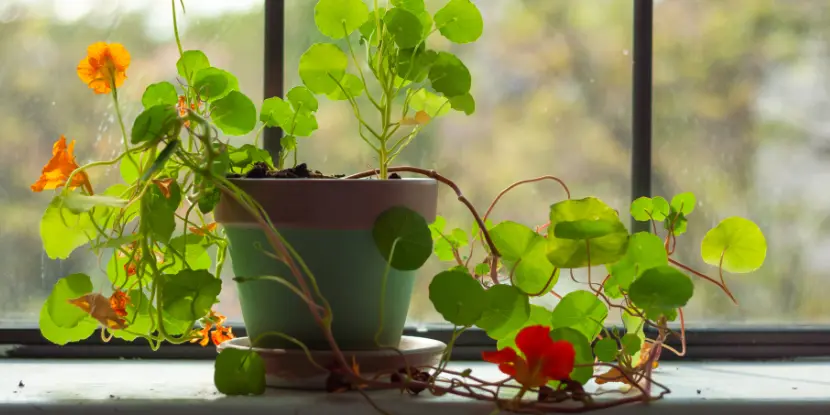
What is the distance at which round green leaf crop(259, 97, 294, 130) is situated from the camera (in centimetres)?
105

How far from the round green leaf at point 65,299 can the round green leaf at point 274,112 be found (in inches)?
11.9

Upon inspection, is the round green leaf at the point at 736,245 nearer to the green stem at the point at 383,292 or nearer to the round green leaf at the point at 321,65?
the green stem at the point at 383,292

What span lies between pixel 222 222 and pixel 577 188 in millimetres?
663

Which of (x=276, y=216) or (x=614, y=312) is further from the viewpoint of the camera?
(x=614, y=312)

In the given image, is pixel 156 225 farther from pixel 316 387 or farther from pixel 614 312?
pixel 614 312

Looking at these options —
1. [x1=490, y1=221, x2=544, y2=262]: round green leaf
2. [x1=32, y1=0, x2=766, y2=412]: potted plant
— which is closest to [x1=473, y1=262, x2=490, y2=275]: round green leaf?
[x1=32, y1=0, x2=766, y2=412]: potted plant

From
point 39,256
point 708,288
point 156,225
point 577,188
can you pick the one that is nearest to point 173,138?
point 156,225

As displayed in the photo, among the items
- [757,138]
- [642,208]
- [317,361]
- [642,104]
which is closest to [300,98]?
[317,361]

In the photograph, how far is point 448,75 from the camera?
3.08 feet

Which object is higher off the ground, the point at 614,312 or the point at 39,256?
the point at 39,256

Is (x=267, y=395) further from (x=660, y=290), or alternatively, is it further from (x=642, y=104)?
(x=642, y=104)

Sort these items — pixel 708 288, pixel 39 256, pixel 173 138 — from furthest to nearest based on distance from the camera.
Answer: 1. pixel 708 288
2. pixel 39 256
3. pixel 173 138

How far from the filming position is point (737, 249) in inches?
37.8

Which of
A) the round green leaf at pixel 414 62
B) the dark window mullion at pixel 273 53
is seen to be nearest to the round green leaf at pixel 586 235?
the round green leaf at pixel 414 62
